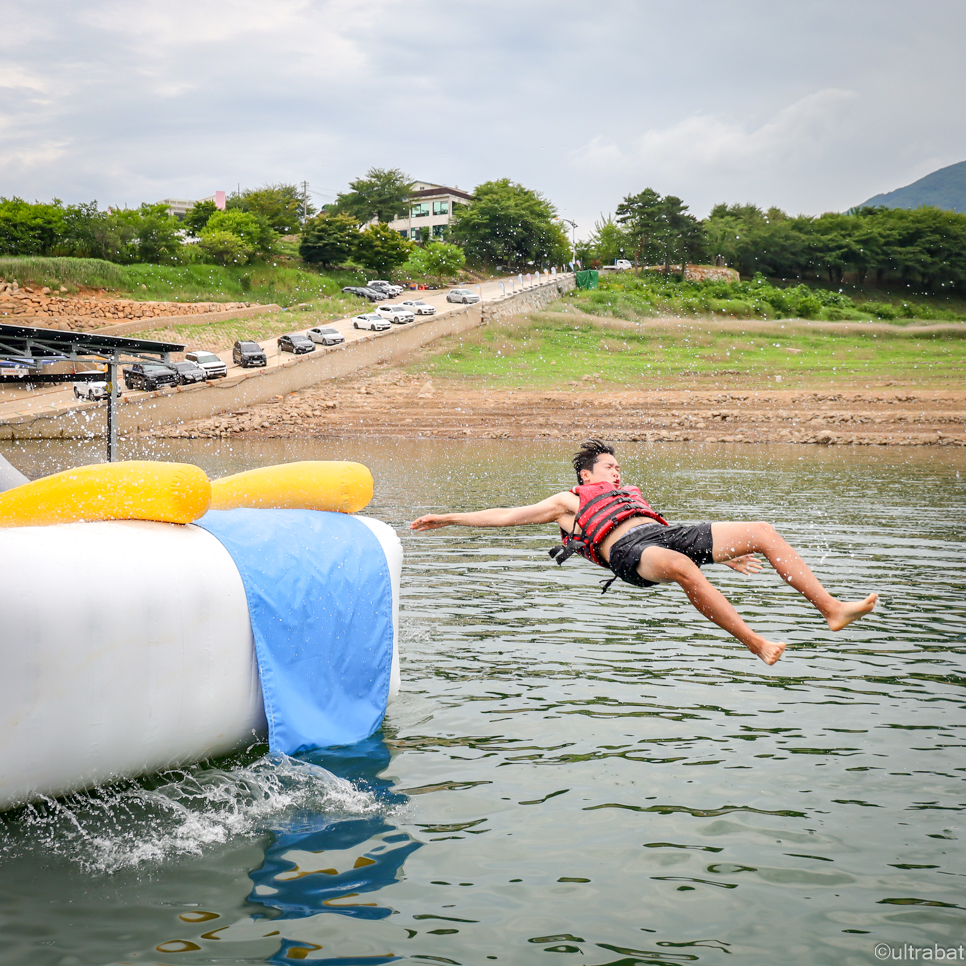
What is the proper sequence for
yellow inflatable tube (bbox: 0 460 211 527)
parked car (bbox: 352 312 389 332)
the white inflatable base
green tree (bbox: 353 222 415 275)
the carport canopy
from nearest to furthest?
1. the white inflatable base
2. yellow inflatable tube (bbox: 0 460 211 527)
3. the carport canopy
4. parked car (bbox: 352 312 389 332)
5. green tree (bbox: 353 222 415 275)

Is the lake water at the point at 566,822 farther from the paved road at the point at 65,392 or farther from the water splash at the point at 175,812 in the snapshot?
the paved road at the point at 65,392

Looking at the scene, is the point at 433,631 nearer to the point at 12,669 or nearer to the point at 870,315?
the point at 12,669

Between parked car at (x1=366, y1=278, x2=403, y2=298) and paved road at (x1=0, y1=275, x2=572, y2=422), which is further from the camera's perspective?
parked car at (x1=366, y1=278, x2=403, y2=298)

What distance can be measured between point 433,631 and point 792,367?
1443 inches

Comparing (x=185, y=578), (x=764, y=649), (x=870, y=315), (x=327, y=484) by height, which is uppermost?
(x=870, y=315)

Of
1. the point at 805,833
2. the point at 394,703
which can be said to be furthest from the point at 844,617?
the point at 394,703

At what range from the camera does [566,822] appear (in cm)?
548

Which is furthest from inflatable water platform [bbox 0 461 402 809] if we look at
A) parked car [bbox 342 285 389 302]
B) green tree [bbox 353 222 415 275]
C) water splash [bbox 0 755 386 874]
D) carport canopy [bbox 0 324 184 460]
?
green tree [bbox 353 222 415 275]

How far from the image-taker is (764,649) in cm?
578

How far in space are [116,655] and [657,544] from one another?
340cm

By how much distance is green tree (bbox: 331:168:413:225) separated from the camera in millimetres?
93250

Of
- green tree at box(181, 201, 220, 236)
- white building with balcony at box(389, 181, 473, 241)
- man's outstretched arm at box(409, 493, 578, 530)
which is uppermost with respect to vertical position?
white building with balcony at box(389, 181, 473, 241)

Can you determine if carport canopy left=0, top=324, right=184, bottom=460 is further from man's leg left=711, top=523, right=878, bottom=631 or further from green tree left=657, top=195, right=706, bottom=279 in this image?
green tree left=657, top=195, right=706, bottom=279

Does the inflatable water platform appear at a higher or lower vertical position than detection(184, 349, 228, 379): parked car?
lower
